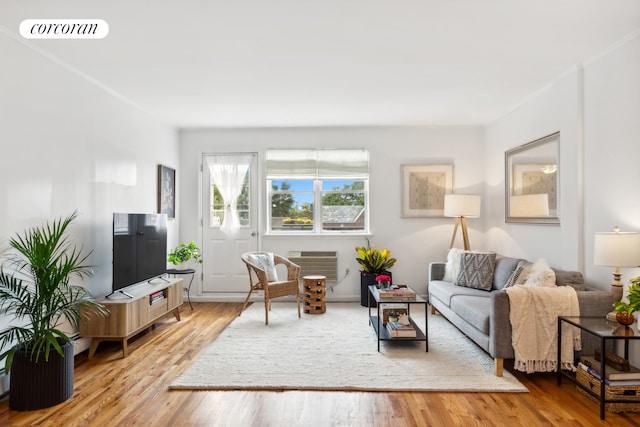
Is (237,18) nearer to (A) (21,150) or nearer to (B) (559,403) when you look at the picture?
(A) (21,150)

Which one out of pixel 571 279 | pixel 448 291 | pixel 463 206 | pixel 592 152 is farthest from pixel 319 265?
pixel 592 152

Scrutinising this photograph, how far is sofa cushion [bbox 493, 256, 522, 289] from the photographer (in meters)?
4.16

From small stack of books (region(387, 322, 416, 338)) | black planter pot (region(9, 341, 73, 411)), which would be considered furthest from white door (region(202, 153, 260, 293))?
black planter pot (region(9, 341, 73, 411))

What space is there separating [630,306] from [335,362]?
2.11m

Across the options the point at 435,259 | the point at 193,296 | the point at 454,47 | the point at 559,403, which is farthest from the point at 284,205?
the point at 559,403

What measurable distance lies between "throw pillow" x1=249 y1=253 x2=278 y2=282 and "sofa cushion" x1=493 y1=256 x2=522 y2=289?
2.59 m

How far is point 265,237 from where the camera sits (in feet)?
19.5

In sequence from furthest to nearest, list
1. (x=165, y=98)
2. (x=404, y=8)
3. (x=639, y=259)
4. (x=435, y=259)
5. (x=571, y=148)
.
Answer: (x=435, y=259)
(x=165, y=98)
(x=571, y=148)
(x=639, y=259)
(x=404, y=8)

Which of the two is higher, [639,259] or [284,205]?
[284,205]

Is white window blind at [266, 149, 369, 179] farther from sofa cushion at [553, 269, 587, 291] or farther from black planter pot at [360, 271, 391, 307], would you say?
sofa cushion at [553, 269, 587, 291]

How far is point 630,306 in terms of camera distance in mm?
2504

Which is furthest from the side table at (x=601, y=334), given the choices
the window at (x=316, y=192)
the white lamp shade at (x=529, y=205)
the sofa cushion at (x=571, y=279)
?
the window at (x=316, y=192)

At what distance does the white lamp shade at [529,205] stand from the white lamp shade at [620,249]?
133cm

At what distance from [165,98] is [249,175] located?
6.03 feet
